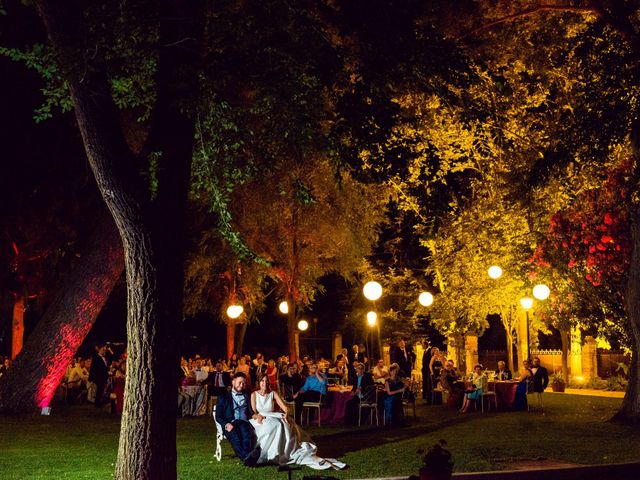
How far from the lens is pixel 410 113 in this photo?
1756 centimetres

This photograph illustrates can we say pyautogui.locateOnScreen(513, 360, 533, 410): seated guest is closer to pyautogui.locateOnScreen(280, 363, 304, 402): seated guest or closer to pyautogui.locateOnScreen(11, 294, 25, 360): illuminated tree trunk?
pyautogui.locateOnScreen(280, 363, 304, 402): seated guest

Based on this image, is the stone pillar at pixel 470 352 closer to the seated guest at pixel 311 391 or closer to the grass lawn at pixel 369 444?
the grass lawn at pixel 369 444

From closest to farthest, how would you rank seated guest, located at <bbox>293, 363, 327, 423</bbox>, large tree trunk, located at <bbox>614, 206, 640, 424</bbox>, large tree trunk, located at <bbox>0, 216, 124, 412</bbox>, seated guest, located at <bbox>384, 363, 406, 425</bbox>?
large tree trunk, located at <bbox>614, 206, 640, 424</bbox> < seated guest, located at <bbox>384, 363, 406, 425</bbox> < seated guest, located at <bbox>293, 363, 327, 423</bbox> < large tree trunk, located at <bbox>0, 216, 124, 412</bbox>

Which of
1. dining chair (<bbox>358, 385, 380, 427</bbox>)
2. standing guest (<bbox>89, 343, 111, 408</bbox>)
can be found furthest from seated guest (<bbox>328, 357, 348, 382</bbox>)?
dining chair (<bbox>358, 385, 380, 427</bbox>)

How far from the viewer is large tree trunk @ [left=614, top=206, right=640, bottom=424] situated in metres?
16.1

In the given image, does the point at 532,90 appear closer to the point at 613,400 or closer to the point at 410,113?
the point at 410,113

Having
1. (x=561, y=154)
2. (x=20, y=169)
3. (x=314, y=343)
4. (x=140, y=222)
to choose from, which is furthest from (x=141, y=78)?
(x=314, y=343)

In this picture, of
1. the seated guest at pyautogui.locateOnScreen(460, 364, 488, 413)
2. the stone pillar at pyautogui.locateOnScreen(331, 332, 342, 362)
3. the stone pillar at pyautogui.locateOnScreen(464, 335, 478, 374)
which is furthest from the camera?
the stone pillar at pyautogui.locateOnScreen(331, 332, 342, 362)

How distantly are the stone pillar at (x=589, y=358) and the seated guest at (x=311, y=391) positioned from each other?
18.6m

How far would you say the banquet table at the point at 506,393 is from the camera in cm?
2089

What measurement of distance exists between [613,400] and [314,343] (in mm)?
24085

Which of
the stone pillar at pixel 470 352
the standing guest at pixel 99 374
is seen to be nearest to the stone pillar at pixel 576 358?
the stone pillar at pixel 470 352

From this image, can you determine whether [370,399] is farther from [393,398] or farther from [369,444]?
[369,444]

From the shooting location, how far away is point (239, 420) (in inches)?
455
